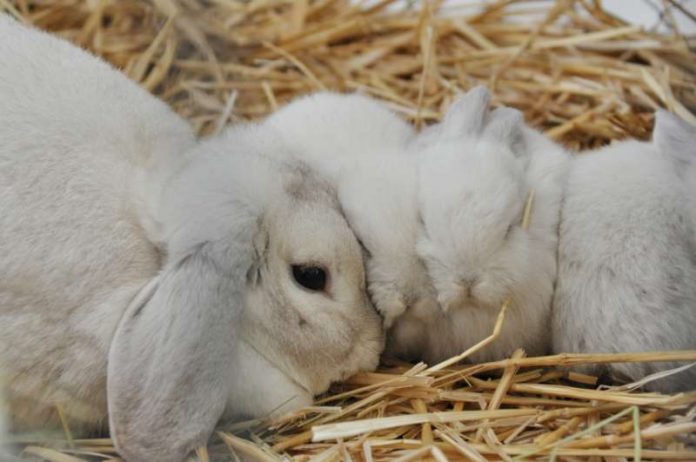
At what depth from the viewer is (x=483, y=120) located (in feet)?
6.55

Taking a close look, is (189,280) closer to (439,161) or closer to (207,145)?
(207,145)

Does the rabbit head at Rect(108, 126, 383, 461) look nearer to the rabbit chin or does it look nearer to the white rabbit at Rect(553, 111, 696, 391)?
the rabbit chin

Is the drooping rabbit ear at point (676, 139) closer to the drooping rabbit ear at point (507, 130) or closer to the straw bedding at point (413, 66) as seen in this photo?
the drooping rabbit ear at point (507, 130)

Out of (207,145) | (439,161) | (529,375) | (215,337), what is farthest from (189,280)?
(529,375)

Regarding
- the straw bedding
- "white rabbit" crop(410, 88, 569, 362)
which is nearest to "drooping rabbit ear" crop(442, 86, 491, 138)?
"white rabbit" crop(410, 88, 569, 362)

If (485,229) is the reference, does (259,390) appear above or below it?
below

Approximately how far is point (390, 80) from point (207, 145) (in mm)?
1111

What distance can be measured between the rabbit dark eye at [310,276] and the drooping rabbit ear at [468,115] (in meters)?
0.43

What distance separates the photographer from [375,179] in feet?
6.11

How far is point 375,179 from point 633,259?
1.77ft

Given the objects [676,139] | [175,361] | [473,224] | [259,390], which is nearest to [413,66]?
[676,139]

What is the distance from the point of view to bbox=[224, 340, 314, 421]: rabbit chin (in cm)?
172

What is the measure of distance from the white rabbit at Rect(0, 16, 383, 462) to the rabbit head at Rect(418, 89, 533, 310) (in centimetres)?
16

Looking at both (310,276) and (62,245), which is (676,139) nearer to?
(310,276)
